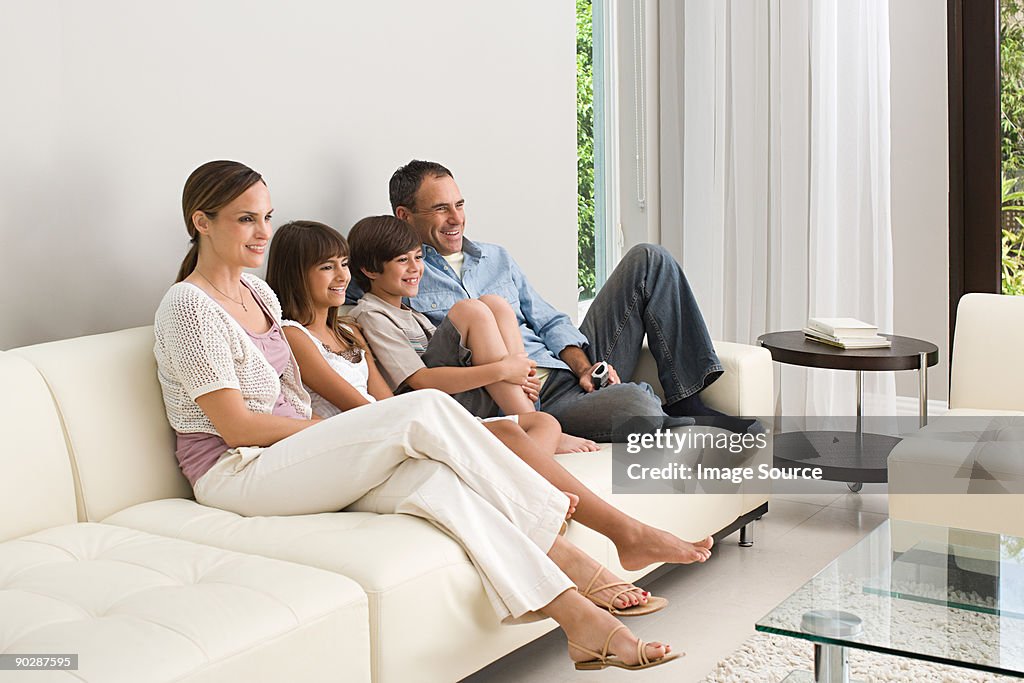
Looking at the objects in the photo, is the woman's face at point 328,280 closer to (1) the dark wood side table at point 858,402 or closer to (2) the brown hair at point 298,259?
(2) the brown hair at point 298,259

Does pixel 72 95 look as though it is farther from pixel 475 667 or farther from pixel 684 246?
pixel 684 246

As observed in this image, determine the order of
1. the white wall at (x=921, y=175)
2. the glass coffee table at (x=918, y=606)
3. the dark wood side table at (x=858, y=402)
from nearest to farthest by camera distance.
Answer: the glass coffee table at (x=918, y=606) → the dark wood side table at (x=858, y=402) → the white wall at (x=921, y=175)

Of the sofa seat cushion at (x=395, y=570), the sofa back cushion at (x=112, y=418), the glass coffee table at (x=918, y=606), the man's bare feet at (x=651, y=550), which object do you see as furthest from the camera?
the man's bare feet at (x=651, y=550)

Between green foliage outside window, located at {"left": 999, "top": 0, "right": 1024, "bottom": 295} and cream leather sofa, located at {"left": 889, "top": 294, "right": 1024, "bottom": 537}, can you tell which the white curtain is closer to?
green foliage outside window, located at {"left": 999, "top": 0, "right": 1024, "bottom": 295}

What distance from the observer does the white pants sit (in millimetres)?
2119

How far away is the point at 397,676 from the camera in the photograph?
191cm

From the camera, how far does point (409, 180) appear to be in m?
3.21

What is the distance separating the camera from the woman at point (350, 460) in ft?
6.79

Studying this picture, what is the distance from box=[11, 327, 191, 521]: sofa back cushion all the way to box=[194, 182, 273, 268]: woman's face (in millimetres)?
261

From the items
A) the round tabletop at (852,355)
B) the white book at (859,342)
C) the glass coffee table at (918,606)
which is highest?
the white book at (859,342)

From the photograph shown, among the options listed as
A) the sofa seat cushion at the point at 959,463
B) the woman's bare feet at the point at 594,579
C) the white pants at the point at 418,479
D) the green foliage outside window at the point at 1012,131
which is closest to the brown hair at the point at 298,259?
the white pants at the point at 418,479

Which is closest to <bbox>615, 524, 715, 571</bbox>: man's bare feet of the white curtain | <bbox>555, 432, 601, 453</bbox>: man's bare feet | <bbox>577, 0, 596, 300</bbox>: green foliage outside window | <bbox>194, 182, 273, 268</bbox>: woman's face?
<bbox>555, 432, 601, 453</bbox>: man's bare feet

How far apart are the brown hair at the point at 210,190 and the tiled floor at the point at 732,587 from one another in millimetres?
1182

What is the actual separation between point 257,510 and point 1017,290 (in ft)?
12.5
